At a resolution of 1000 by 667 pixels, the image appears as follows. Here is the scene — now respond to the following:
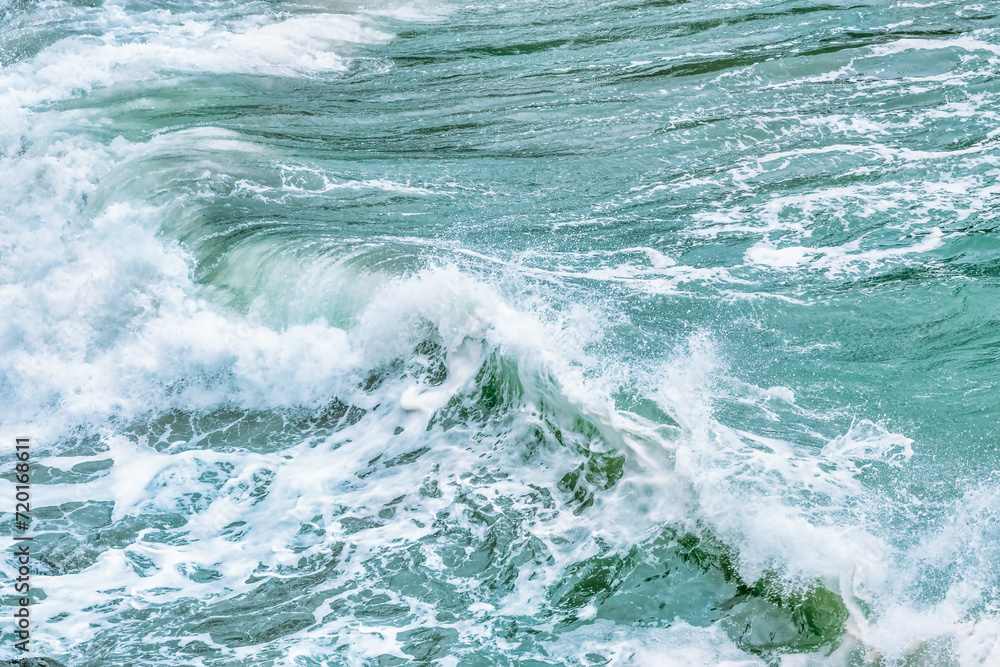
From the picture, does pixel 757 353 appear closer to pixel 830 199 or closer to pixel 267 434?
pixel 830 199

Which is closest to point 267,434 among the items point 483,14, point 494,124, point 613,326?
point 613,326

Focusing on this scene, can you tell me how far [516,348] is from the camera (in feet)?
26.3

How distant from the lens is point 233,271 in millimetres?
9602

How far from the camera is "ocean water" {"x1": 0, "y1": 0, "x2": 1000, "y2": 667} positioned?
19.7 feet

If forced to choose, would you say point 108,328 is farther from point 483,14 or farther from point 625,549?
point 483,14

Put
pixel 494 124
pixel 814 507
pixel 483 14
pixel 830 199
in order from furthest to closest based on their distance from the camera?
1. pixel 483 14
2. pixel 494 124
3. pixel 830 199
4. pixel 814 507

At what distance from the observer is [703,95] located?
1230cm

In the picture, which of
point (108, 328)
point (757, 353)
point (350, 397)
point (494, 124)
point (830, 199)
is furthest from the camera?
point (494, 124)

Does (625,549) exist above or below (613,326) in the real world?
below

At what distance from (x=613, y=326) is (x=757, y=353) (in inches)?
51.8

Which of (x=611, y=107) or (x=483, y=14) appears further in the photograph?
(x=483, y=14)

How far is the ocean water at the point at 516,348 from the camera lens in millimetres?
6000

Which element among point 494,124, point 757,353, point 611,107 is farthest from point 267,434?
point 611,107

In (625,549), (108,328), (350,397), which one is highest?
(108,328)
